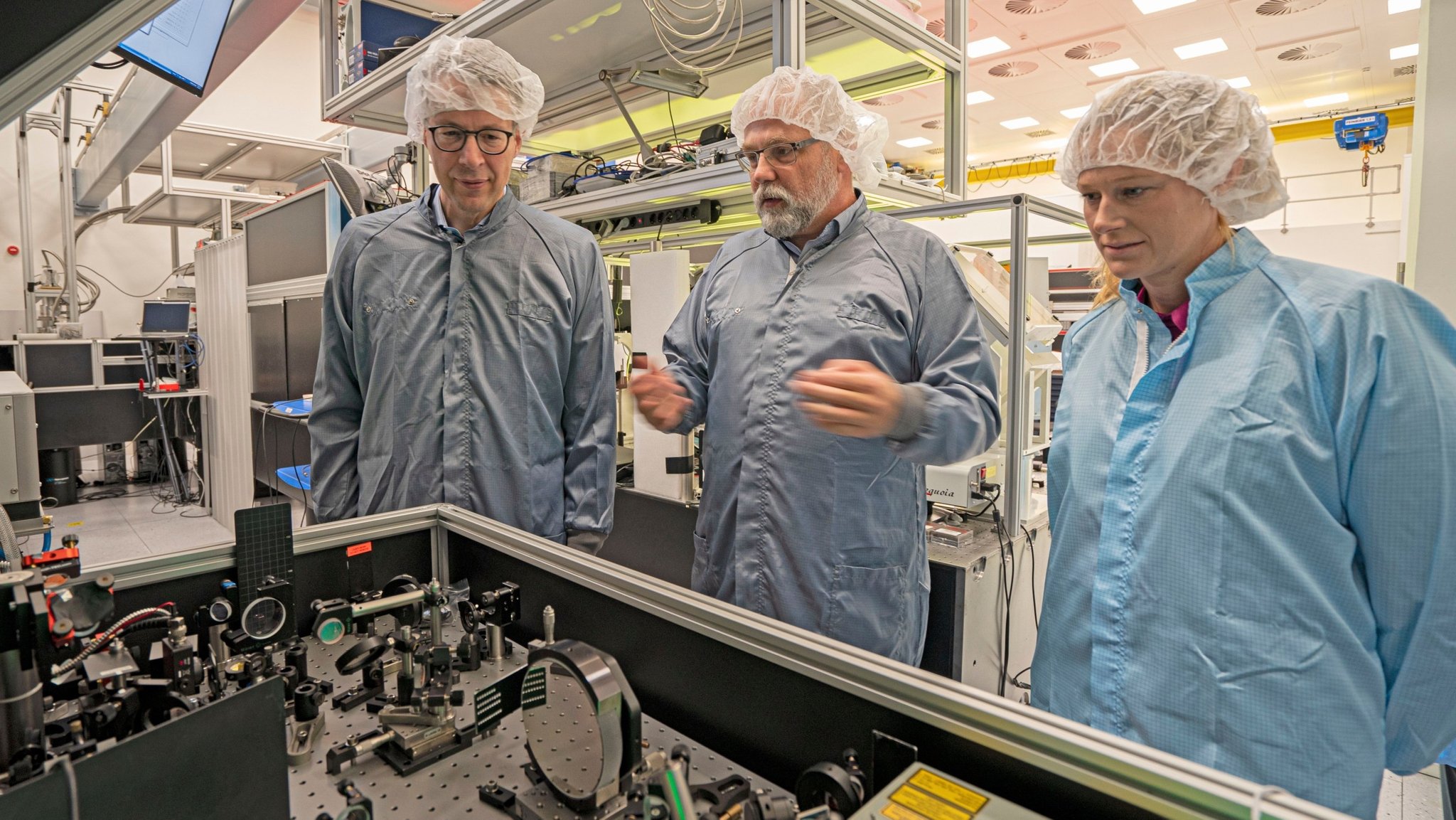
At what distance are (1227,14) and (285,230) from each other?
667 cm

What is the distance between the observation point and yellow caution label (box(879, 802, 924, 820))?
1.87 feet

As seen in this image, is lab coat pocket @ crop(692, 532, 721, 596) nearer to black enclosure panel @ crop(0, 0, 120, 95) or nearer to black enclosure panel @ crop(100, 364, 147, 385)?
black enclosure panel @ crop(0, 0, 120, 95)

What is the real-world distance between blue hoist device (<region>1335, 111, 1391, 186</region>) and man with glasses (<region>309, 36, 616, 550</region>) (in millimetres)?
8239

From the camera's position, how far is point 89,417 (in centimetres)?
489

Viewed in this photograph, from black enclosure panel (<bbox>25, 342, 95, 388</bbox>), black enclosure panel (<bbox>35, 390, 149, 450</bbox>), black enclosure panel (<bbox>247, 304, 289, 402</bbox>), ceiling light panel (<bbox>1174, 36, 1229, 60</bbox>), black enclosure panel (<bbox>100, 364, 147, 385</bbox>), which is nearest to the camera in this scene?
black enclosure panel (<bbox>247, 304, 289, 402</bbox>)

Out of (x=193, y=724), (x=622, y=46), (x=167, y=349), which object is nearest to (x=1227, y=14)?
(x=622, y=46)

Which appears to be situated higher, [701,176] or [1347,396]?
[701,176]

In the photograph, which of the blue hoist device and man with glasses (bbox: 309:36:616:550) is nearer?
man with glasses (bbox: 309:36:616:550)

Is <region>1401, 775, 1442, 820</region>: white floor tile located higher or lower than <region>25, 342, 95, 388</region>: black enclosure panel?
lower

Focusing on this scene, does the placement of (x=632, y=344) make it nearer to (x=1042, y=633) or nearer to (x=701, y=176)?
(x=701, y=176)

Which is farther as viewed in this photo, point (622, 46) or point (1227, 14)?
point (1227, 14)

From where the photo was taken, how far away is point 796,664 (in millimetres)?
719

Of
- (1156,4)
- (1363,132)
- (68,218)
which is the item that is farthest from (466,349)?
(1363,132)

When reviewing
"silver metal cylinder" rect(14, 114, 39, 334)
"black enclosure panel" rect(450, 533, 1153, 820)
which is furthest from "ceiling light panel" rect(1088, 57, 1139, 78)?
"silver metal cylinder" rect(14, 114, 39, 334)
